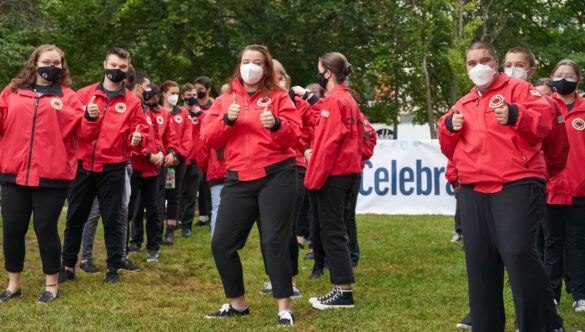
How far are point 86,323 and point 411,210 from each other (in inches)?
410

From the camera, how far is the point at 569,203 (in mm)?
5746

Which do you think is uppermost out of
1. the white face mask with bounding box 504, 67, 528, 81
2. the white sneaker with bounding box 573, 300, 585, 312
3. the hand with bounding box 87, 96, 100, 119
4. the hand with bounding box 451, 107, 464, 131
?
the white face mask with bounding box 504, 67, 528, 81

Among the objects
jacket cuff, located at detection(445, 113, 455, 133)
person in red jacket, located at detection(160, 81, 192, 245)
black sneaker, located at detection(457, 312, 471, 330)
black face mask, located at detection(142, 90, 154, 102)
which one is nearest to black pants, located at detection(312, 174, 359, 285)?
black sneaker, located at detection(457, 312, 471, 330)

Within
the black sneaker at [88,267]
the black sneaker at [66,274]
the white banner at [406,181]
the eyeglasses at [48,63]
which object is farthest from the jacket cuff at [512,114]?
the white banner at [406,181]

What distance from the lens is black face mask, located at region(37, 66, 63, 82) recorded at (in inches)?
237

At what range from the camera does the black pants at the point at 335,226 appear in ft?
19.6

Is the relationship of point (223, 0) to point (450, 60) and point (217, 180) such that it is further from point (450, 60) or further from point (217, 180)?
point (217, 180)

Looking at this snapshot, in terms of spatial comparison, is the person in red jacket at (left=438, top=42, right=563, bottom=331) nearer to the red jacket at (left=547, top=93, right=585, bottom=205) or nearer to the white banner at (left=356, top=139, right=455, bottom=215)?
the red jacket at (left=547, top=93, right=585, bottom=205)

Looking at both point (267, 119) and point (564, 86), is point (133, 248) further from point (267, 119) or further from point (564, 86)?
point (564, 86)

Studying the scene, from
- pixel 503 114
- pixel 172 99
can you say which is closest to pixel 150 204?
pixel 172 99

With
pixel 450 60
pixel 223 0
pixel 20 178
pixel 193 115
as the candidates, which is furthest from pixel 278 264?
pixel 223 0

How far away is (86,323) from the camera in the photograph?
5297 millimetres

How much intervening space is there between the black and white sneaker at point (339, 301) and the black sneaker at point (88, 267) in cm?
302

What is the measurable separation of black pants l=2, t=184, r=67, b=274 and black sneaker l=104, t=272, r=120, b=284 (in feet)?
2.85
